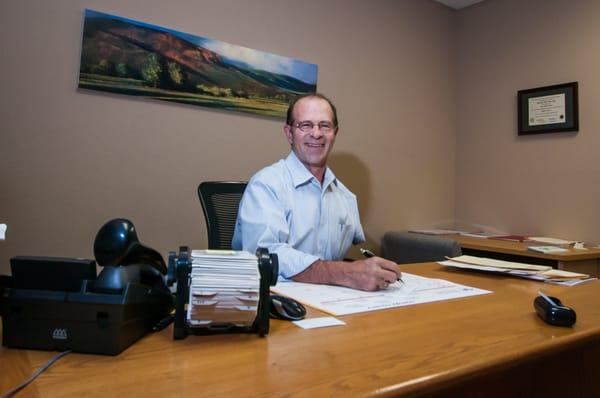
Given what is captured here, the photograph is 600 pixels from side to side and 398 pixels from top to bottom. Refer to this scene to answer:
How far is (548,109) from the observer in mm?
2764

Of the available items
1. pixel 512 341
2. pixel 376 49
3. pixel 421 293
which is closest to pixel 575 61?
pixel 376 49

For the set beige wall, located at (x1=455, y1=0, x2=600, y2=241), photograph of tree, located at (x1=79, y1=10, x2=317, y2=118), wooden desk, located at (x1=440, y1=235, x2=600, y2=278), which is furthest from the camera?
beige wall, located at (x1=455, y1=0, x2=600, y2=241)

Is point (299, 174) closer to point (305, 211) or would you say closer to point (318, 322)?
point (305, 211)

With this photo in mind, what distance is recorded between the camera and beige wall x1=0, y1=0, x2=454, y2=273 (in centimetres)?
175

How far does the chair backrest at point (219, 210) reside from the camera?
5.65ft

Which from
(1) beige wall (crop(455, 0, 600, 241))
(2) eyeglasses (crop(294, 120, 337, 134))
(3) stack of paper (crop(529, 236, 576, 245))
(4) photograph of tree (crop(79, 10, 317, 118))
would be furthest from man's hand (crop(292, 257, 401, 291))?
(1) beige wall (crop(455, 0, 600, 241))

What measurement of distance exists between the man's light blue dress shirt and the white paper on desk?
0.66ft

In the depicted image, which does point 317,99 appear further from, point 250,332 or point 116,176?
point 250,332

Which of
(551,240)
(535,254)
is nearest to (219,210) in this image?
(535,254)

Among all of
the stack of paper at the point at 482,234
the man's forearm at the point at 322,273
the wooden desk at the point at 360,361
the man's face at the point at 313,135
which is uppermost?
the man's face at the point at 313,135

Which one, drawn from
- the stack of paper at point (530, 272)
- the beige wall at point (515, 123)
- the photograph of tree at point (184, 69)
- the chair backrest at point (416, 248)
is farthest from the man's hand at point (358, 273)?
the beige wall at point (515, 123)

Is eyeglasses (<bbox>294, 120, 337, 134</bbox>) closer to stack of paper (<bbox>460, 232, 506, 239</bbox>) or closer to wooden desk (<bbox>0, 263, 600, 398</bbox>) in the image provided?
wooden desk (<bbox>0, 263, 600, 398</bbox>)

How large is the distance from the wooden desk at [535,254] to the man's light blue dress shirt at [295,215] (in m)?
0.99

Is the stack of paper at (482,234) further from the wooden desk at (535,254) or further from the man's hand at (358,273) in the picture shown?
the man's hand at (358,273)
